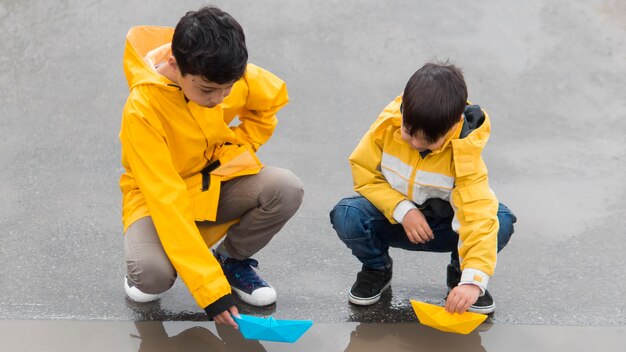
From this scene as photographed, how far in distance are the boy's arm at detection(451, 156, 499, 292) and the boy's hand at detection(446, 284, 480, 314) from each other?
0.09 ft

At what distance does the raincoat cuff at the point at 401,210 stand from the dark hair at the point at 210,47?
0.72 metres

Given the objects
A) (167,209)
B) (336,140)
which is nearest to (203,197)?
(167,209)

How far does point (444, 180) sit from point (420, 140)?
21cm

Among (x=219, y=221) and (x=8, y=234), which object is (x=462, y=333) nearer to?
(x=219, y=221)

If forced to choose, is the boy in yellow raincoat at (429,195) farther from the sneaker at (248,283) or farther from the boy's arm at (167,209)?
the boy's arm at (167,209)

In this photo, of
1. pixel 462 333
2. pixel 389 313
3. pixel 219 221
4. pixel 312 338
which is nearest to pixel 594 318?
pixel 462 333

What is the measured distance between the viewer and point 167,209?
2.58m

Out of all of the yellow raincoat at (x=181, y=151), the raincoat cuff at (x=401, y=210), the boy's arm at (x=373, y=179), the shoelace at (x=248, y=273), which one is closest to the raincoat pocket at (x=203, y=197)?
the yellow raincoat at (x=181, y=151)

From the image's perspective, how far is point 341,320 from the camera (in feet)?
9.36

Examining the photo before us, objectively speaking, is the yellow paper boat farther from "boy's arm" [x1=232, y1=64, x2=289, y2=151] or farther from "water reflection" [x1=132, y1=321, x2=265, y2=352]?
"boy's arm" [x1=232, y1=64, x2=289, y2=151]

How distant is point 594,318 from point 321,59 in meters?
2.22

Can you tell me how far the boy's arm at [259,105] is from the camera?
284cm

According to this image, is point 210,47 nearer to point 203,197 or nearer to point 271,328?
point 203,197

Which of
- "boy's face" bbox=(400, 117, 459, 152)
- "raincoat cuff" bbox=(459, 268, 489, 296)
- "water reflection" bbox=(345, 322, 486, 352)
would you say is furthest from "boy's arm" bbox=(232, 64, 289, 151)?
"raincoat cuff" bbox=(459, 268, 489, 296)
